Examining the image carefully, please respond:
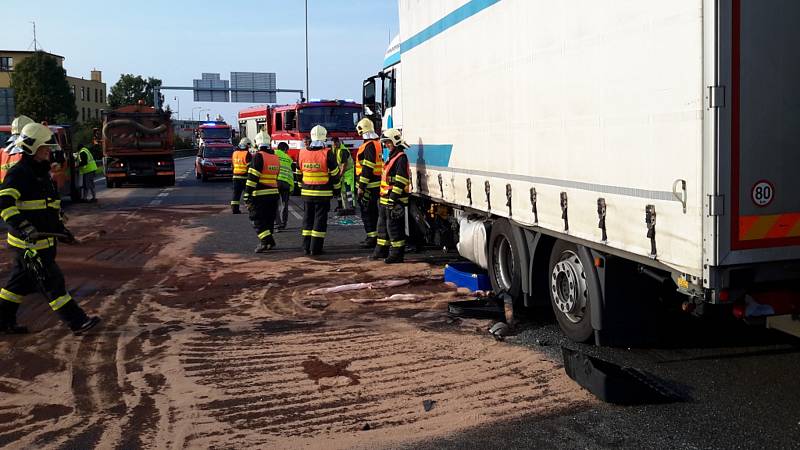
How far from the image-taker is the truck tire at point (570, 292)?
6.26 m

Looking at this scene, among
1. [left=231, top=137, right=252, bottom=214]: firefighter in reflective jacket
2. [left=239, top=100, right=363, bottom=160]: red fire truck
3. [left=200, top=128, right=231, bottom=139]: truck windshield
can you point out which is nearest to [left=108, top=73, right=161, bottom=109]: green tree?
[left=200, top=128, right=231, bottom=139]: truck windshield

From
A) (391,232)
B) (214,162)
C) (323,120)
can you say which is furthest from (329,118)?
(391,232)

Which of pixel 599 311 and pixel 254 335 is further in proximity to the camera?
pixel 254 335

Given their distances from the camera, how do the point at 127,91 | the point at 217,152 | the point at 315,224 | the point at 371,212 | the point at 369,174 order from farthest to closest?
the point at 127,91 < the point at 217,152 < the point at 371,212 < the point at 369,174 < the point at 315,224

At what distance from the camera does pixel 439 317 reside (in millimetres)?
7789

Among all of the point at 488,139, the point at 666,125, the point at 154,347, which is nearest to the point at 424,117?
the point at 488,139

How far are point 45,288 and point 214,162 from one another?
25.8 metres

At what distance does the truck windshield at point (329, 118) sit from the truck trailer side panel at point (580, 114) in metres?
16.4

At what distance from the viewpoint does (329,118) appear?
25969mm

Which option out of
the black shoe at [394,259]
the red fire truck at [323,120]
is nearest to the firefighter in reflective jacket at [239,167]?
the black shoe at [394,259]

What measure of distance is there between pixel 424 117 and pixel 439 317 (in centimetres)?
384

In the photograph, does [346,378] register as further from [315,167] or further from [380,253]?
[315,167]

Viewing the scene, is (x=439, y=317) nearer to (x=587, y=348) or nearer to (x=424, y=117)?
(x=587, y=348)

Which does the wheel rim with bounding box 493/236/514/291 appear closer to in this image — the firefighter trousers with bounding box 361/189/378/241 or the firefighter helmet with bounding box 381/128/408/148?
the firefighter helmet with bounding box 381/128/408/148
